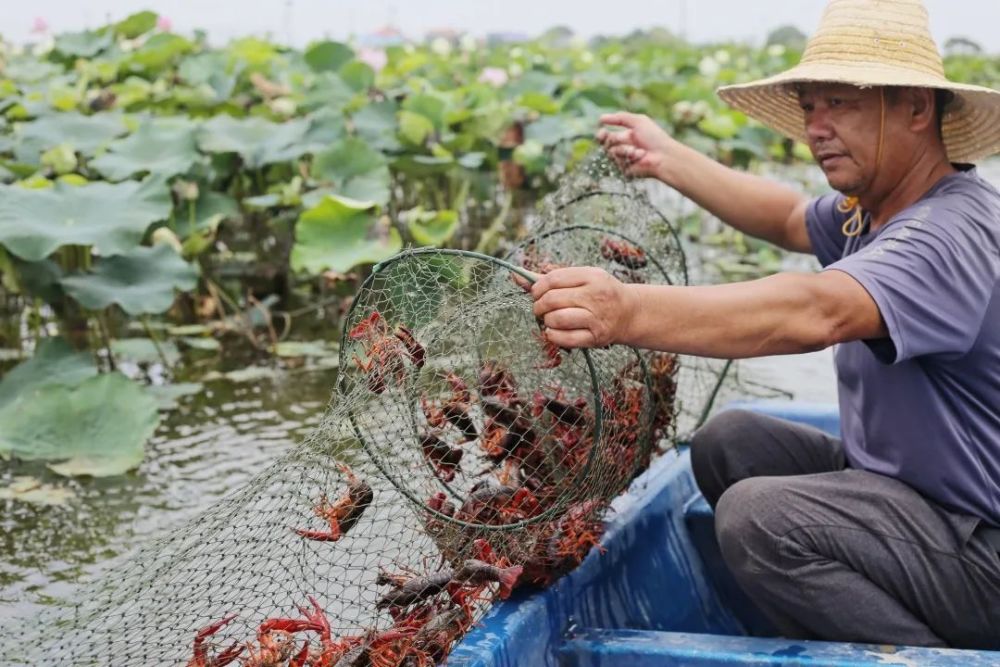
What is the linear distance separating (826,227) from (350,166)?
12.4 feet

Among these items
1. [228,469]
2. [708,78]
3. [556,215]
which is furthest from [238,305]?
[708,78]

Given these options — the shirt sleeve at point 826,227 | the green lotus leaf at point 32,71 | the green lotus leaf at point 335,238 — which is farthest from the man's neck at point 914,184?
the green lotus leaf at point 32,71

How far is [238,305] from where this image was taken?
6797 mm

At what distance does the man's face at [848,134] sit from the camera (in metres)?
2.55

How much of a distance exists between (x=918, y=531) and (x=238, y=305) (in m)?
4.96

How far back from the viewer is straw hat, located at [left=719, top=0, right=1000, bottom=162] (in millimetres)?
2488

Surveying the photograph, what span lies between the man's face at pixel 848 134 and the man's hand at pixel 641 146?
→ 73 cm

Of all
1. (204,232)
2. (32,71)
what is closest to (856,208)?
(204,232)

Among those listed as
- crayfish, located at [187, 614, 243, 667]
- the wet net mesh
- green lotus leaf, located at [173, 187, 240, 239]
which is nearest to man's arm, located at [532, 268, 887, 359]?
the wet net mesh

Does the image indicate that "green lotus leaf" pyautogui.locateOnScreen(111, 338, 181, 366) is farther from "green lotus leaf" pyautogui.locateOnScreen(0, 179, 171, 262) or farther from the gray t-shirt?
the gray t-shirt

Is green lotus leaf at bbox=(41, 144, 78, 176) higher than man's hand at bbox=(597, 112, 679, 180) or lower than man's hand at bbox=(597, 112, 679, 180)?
lower

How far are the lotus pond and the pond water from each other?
0.01 m

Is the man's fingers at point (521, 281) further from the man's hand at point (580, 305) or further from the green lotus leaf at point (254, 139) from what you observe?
the green lotus leaf at point (254, 139)

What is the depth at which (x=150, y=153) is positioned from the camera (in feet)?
19.9
